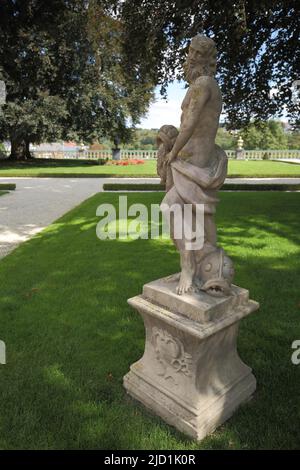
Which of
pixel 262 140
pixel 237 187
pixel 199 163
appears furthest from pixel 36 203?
pixel 262 140

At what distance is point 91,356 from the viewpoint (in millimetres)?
4066

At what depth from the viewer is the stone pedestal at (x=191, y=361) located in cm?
296

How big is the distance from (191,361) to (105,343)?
61.2 inches

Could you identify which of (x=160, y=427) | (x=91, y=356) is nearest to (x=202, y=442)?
(x=160, y=427)

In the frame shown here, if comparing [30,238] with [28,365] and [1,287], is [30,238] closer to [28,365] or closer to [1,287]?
[1,287]

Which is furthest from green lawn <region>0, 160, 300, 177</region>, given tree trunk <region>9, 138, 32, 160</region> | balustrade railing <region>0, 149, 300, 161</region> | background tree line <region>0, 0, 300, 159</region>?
balustrade railing <region>0, 149, 300, 161</region>

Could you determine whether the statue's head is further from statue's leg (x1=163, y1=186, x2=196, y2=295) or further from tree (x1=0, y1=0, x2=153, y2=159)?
tree (x1=0, y1=0, x2=153, y2=159)

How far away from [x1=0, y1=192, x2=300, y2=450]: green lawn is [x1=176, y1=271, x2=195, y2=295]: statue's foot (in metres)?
1.18

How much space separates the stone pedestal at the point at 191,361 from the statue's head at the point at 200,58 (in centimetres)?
181

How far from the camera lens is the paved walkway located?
988 centimetres

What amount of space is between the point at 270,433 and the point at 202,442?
22.5 inches

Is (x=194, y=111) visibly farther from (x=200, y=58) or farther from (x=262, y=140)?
(x=262, y=140)

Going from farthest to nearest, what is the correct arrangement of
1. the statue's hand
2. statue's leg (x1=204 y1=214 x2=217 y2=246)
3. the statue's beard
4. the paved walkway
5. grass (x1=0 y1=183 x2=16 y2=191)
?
grass (x1=0 y1=183 x2=16 y2=191), the paved walkway, statue's leg (x1=204 y1=214 x2=217 y2=246), the statue's hand, the statue's beard

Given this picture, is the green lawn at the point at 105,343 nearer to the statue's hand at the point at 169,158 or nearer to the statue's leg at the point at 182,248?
the statue's leg at the point at 182,248
